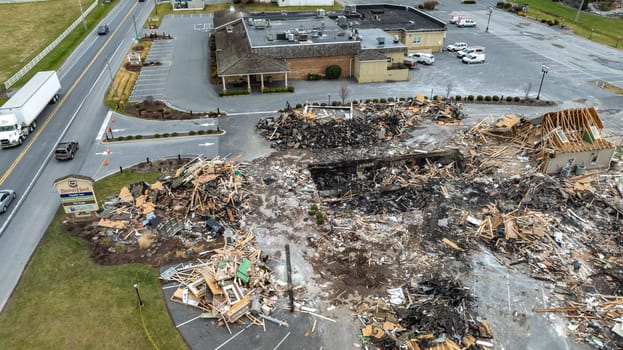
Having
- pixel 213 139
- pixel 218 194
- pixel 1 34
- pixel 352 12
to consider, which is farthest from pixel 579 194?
pixel 1 34

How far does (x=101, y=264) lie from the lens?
77.6 feet

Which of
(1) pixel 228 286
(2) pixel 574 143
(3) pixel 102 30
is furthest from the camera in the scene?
(3) pixel 102 30

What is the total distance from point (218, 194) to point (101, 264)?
7.98 metres

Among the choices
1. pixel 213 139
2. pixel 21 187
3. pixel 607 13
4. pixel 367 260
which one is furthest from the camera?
pixel 607 13

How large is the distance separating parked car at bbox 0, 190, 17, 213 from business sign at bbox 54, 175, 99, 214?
14.3 feet

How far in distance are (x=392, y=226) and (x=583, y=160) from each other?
16365mm

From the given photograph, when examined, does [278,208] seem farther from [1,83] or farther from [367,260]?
[1,83]

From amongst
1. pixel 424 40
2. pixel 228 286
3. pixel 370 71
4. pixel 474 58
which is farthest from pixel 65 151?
pixel 474 58

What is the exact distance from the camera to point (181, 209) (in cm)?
2731

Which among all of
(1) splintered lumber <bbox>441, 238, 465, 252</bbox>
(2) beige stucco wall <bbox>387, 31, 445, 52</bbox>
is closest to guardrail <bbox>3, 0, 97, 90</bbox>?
(2) beige stucco wall <bbox>387, 31, 445, 52</bbox>

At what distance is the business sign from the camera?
1002 inches

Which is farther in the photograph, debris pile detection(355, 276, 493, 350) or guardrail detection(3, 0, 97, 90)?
guardrail detection(3, 0, 97, 90)

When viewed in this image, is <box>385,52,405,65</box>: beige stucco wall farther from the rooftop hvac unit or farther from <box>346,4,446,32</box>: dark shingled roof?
the rooftop hvac unit

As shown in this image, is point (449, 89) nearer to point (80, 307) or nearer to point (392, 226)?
point (392, 226)
